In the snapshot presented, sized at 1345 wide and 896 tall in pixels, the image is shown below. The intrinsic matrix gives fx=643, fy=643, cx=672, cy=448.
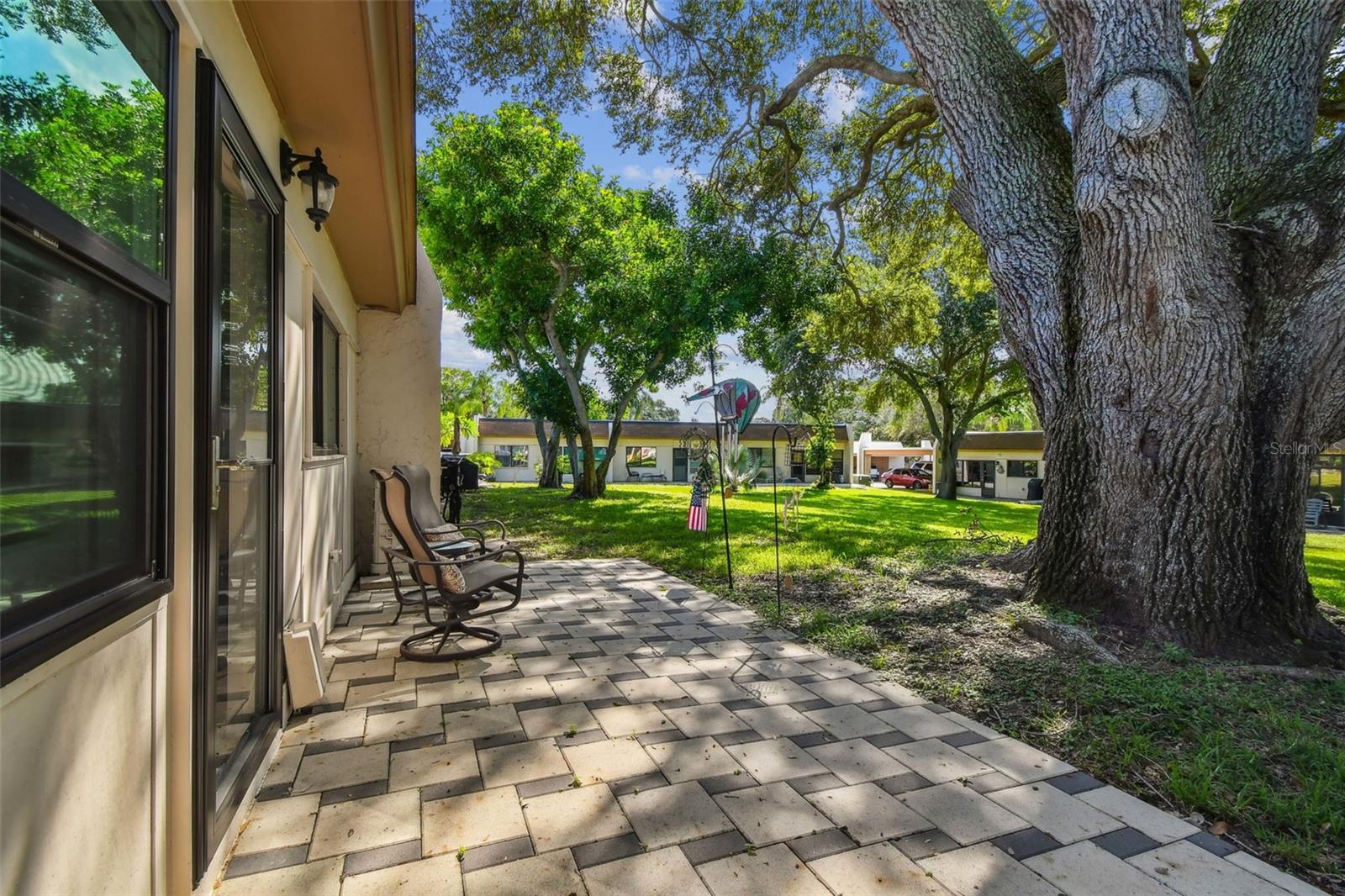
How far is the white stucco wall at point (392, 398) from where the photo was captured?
22.1ft

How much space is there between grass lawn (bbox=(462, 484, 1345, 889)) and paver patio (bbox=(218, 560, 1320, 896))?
0.65 feet

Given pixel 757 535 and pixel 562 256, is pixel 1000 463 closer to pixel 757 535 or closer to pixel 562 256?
pixel 562 256

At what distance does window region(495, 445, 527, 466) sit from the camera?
3322 centimetres

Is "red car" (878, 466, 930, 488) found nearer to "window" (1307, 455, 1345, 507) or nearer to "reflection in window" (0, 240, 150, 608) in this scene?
"window" (1307, 455, 1345, 507)

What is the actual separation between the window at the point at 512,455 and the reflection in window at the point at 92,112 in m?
32.3

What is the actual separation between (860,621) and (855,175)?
7.74 metres

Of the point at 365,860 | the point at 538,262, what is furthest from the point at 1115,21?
the point at 538,262

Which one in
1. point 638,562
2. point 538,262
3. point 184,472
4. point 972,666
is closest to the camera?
point 184,472

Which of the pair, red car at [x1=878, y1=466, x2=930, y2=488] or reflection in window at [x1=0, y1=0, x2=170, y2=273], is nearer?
reflection in window at [x1=0, y1=0, x2=170, y2=273]

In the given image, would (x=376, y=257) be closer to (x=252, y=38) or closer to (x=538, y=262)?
(x=252, y=38)

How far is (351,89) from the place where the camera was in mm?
2807

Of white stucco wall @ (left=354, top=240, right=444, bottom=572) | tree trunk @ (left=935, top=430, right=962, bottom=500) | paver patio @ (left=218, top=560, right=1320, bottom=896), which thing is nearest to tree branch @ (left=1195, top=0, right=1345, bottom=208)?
paver patio @ (left=218, top=560, right=1320, bottom=896)

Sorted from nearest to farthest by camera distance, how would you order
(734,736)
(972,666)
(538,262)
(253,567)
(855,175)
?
(253,567) → (734,736) → (972,666) → (855,175) → (538,262)

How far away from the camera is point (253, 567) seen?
2.59 meters
